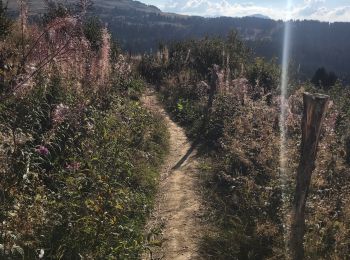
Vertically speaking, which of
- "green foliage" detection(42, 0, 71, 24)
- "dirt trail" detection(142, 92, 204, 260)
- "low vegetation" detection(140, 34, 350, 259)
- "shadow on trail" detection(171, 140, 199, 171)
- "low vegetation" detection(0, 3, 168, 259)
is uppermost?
"green foliage" detection(42, 0, 71, 24)

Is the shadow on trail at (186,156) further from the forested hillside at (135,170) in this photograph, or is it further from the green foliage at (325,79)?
the green foliage at (325,79)

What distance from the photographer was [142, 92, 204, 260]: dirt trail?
5.59 m

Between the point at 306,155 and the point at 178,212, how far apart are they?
99.5 inches

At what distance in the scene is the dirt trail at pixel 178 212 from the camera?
559cm

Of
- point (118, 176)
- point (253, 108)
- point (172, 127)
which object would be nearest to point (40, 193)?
point (118, 176)

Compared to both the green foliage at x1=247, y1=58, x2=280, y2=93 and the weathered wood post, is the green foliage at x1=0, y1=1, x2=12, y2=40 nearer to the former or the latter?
the weathered wood post

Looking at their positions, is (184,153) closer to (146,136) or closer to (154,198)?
(146,136)

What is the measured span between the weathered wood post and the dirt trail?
1299mm

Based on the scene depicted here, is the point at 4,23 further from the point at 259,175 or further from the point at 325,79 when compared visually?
the point at 325,79

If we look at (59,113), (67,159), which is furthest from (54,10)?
(59,113)

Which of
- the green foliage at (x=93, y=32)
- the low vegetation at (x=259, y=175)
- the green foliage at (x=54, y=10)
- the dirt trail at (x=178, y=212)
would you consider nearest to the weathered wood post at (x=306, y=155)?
the low vegetation at (x=259, y=175)

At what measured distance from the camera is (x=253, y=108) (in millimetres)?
10000

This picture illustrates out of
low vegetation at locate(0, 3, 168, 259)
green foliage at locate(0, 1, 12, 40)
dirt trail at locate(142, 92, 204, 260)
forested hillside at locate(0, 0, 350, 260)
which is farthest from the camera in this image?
green foliage at locate(0, 1, 12, 40)

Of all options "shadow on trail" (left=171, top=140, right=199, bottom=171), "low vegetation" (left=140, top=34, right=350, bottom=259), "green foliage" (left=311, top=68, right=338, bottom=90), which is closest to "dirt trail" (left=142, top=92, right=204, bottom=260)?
"shadow on trail" (left=171, top=140, right=199, bottom=171)
